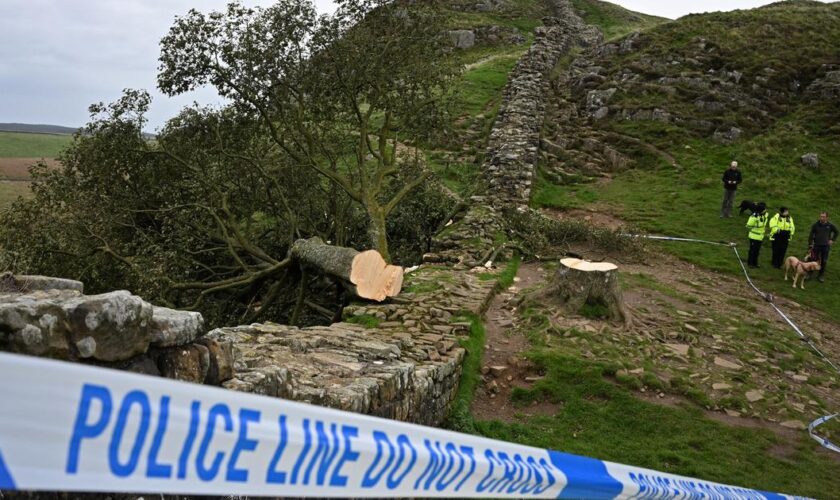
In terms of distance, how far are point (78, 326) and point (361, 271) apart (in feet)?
24.5

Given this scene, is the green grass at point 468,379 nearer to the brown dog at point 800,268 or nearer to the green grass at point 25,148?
the brown dog at point 800,268

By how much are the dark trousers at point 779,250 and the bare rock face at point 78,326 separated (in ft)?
55.2

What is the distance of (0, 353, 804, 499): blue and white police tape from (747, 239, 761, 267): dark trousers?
15.7m

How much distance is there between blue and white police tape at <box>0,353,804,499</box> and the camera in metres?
1.90

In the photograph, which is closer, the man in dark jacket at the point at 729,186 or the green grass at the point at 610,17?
the man in dark jacket at the point at 729,186

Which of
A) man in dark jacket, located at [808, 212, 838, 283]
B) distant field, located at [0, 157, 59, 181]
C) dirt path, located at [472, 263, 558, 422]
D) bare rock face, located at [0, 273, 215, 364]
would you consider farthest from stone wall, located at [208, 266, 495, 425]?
distant field, located at [0, 157, 59, 181]

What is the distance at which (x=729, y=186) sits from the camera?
1947 cm

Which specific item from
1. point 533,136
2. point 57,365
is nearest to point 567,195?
point 533,136

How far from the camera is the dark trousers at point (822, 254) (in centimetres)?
1585

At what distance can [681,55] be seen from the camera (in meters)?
31.6

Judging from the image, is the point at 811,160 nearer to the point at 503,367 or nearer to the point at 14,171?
the point at 503,367

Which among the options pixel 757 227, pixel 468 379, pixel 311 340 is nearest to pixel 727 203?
pixel 757 227

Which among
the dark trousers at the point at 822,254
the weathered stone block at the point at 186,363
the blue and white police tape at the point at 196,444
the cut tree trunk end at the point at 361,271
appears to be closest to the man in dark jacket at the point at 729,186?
the dark trousers at the point at 822,254

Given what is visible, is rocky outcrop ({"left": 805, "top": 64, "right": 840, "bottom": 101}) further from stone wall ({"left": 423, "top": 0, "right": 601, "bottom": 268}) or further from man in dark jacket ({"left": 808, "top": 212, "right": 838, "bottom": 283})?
man in dark jacket ({"left": 808, "top": 212, "right": 838, "bottom": 283})
